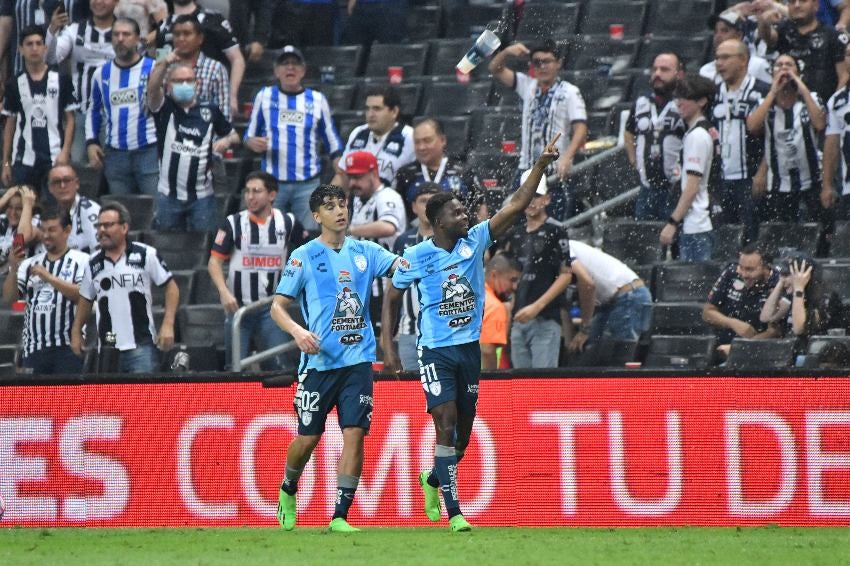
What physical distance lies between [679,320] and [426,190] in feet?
9.06

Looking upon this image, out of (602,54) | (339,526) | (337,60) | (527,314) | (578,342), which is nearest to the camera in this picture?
(339,526)

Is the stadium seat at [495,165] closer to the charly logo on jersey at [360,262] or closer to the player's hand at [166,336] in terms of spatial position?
the player's hand at [166,336]

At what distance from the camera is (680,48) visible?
16.4 meters

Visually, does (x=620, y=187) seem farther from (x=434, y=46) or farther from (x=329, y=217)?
(x=329, y=217)

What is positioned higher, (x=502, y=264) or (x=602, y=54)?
(x=602, y=54)

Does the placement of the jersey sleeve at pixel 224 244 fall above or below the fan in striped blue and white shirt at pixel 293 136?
below

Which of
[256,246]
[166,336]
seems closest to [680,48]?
[256,246]

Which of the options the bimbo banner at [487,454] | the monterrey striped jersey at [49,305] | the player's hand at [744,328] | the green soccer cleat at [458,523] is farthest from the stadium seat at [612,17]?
the green soccer cleat at [458,523]

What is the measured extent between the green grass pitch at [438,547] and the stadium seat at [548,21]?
7.86 meters

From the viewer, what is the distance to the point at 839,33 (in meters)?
13.9

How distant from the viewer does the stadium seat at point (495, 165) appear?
1562 cm

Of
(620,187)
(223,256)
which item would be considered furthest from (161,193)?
(620,187)

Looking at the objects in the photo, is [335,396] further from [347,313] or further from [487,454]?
[487,454]

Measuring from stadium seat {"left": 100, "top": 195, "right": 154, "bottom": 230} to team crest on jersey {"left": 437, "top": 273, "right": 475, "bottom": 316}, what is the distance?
696cm
